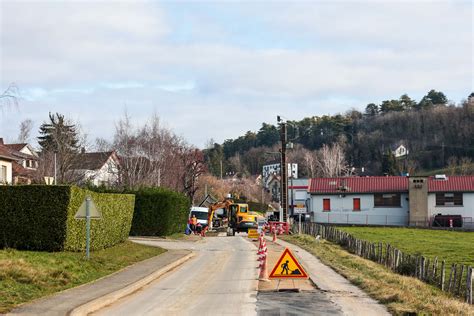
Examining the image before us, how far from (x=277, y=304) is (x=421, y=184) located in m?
58.8

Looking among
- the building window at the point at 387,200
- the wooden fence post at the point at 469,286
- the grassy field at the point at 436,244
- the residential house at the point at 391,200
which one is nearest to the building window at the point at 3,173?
the grassy field at the point at 436,244

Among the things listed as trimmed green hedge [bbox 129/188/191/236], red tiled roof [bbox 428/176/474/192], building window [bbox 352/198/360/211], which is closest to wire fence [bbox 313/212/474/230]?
building window [bbox 352/198/360/211]

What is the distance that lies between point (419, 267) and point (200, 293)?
9.87m

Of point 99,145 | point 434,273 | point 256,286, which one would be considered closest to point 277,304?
point 256,286

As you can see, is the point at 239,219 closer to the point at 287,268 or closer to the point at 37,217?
the point at 37,217

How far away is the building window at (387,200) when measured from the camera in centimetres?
7419

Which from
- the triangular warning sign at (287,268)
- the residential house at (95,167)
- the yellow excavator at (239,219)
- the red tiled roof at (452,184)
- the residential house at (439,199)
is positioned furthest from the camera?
the red tiled roof at (452,184)

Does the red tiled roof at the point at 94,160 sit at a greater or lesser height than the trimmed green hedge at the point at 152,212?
greater

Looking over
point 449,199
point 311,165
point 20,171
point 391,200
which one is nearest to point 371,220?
point 391,200

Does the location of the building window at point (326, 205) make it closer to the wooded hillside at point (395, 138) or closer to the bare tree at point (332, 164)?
the bare tree at point (332, 164)

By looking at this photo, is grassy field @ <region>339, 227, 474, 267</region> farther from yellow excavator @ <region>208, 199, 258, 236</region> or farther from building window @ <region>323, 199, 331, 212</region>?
building window @ <region>323, 199, 331, 212</region>

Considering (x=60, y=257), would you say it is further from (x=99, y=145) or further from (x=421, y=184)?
(x=99, y=145)

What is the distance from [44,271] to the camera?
60.1 feet

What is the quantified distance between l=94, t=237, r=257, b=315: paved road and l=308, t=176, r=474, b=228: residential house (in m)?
46.5
